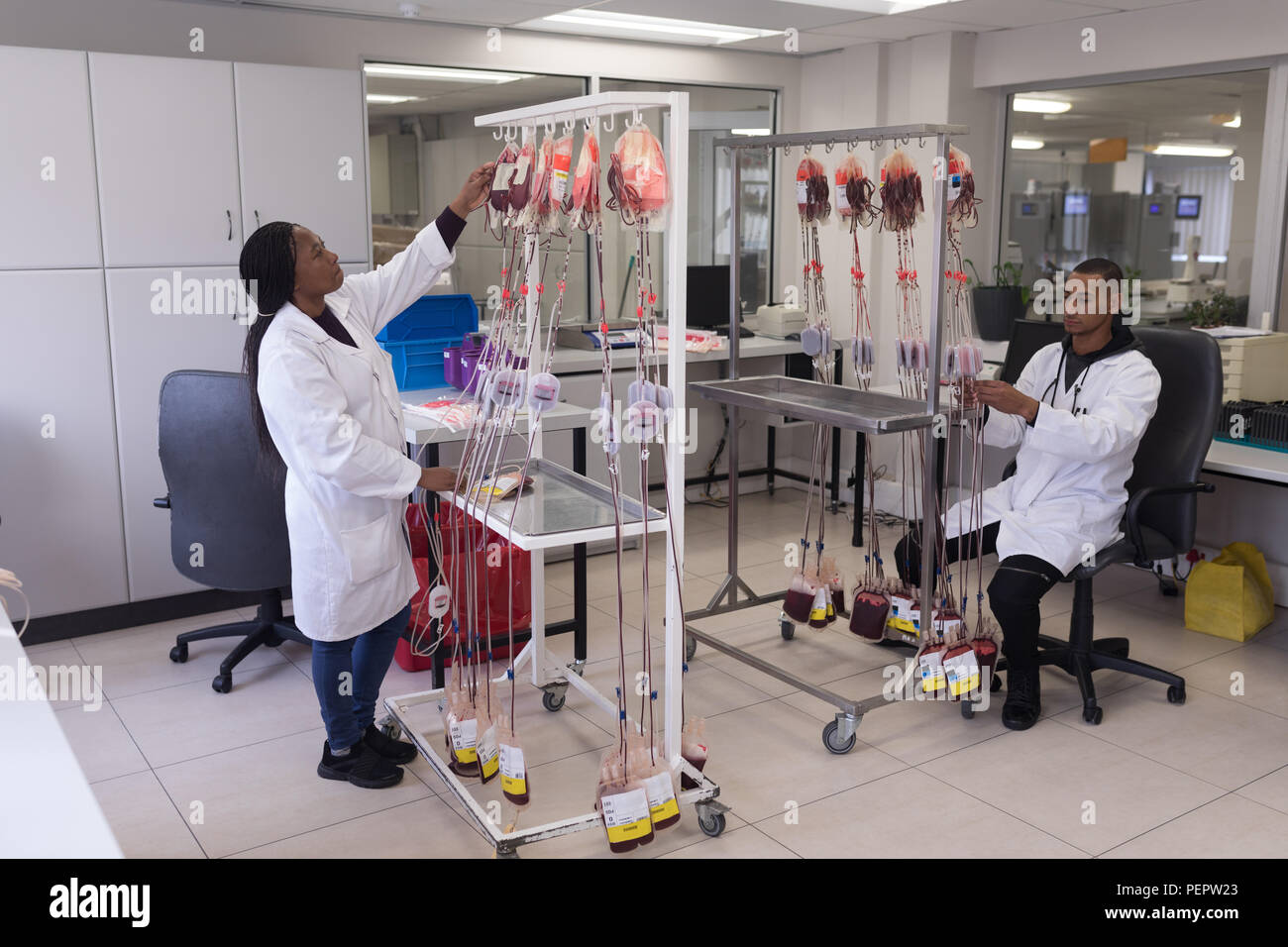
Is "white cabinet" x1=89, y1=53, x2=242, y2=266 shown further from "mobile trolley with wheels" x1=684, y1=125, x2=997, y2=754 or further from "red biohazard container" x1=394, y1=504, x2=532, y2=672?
"mobile trolley with wheels" x1=684, y1=125, x2=997, y2=754

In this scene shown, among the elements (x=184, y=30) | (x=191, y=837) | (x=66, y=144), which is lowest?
(x=191, y=837)

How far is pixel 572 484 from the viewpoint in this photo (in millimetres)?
3020

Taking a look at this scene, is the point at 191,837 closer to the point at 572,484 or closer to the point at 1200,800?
the point at 572,484

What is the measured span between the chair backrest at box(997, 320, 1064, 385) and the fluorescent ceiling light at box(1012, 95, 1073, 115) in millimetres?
1857

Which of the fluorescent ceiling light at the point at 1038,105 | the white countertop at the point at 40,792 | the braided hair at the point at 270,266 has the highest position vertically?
the fluorescent ceiling light at the point at 1038,105

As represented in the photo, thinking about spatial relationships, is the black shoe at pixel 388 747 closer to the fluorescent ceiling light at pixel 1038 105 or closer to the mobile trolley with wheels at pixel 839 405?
the mobile trolley with wheels at pixel 839 405

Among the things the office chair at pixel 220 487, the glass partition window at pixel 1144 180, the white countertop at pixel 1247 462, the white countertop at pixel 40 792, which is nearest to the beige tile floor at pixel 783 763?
the office chair at pixel 220 487

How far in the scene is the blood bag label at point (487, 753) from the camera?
107 inches

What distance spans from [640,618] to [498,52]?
2.61 metres

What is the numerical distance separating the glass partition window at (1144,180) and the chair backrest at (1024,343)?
1.34 meters

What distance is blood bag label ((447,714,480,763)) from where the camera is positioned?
2805 millimetres

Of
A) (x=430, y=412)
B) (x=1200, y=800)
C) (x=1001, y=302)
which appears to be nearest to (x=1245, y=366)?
(x=1001, y=302)

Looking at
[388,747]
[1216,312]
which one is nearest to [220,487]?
[388,747]
